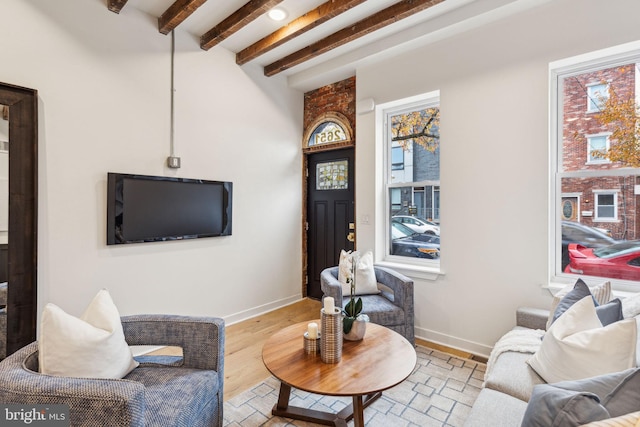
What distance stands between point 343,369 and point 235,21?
2876 millimetres

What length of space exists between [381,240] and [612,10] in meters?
2.57

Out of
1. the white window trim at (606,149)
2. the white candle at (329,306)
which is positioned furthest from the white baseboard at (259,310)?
the white window trim at (606,149)

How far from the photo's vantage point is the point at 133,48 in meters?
2.75

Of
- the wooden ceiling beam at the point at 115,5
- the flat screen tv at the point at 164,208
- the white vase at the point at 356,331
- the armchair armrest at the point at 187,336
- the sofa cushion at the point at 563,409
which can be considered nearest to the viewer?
the sofa cushion at the point at 563,409

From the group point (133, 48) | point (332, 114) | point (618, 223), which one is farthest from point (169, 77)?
point (618, 223)

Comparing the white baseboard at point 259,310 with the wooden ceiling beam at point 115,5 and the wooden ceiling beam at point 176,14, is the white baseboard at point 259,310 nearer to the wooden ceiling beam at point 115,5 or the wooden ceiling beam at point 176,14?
the wooden ceiling beam at point 176,14

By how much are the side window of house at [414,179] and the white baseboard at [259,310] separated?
1.49 meters

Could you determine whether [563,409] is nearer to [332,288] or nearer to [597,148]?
[332,288]

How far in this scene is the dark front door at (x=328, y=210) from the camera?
4004 mm

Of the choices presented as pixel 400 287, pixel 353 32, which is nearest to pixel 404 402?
pixel 400 287

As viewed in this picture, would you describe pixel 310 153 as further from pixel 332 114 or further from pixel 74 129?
pixel 74 129

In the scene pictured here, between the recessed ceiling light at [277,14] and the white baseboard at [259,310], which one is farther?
the white baseboard at [259,310]

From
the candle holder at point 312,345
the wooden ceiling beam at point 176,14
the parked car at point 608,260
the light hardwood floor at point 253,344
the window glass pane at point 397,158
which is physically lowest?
the light hardwood floor at point 253,344

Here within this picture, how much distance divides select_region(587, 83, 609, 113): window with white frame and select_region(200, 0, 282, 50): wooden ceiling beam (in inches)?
98.8
